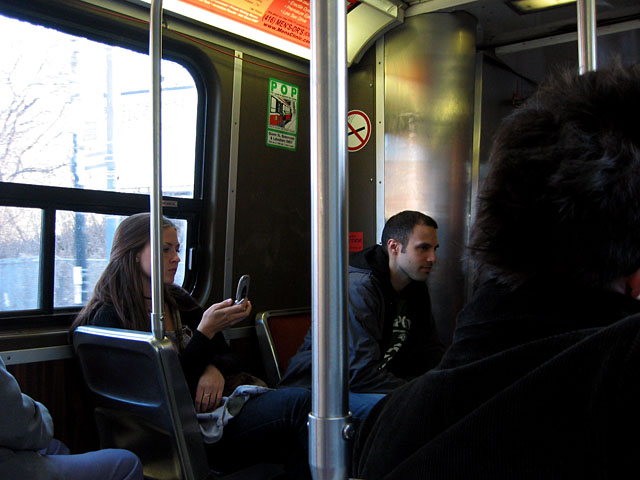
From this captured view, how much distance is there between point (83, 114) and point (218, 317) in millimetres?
1127

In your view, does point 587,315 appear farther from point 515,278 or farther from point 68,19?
point 68,19

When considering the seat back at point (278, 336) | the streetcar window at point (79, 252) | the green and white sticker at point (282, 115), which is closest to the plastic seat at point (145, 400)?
the streetcar window at point (79, 252)

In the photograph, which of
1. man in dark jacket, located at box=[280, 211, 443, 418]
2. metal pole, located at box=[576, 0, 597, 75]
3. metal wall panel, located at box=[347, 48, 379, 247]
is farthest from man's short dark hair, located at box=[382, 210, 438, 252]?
metal pole, located at box=[576, 0, 597, 75]

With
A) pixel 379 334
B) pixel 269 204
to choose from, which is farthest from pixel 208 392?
pixel 269 204

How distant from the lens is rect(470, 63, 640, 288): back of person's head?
25.8 inches

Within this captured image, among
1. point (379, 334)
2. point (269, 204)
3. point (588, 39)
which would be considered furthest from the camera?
point (269, 204)

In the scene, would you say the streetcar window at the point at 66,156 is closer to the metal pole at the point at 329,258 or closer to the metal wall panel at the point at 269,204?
the metal wall panel at the point at 269,204

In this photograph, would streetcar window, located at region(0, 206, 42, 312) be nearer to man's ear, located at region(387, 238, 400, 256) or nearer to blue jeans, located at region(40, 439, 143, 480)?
blue jeans, located at region(40, 439, 143, 480)

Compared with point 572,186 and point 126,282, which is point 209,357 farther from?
point 572,186

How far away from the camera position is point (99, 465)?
6.12 feet

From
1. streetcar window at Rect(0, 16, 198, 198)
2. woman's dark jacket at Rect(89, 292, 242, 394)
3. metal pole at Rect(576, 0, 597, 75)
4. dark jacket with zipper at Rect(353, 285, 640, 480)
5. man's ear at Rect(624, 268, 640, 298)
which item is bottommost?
woman's dark jacket at Rect(89, 292, 242, 394)

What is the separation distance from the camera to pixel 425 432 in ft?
2.28

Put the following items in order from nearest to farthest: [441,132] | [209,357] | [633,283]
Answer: [633,283] < [209,357] < [441,132]

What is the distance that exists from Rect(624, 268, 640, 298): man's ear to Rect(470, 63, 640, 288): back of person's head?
0.04 feet
